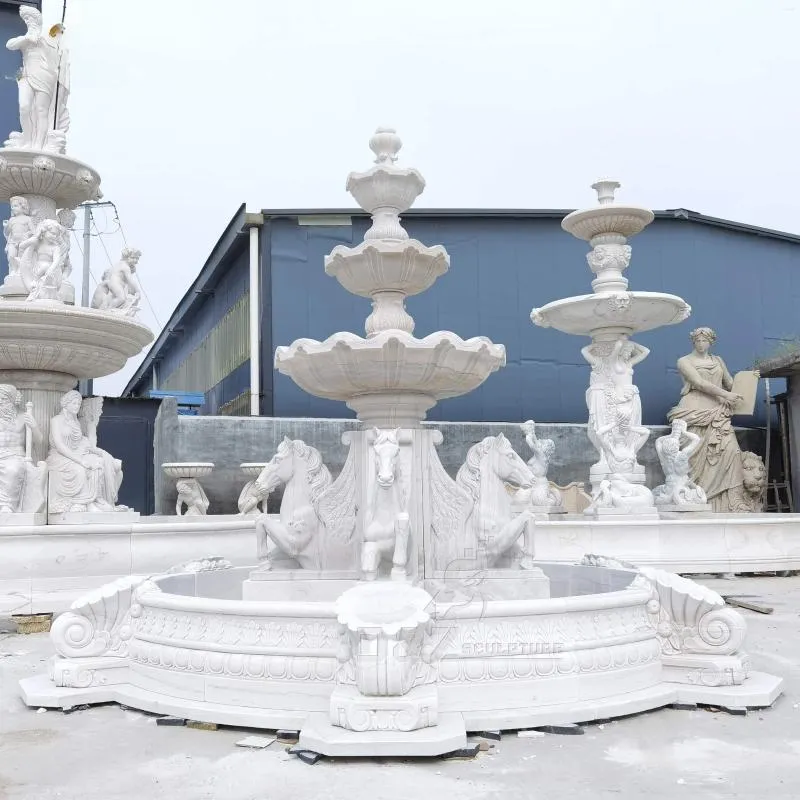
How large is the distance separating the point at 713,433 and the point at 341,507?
1079cm

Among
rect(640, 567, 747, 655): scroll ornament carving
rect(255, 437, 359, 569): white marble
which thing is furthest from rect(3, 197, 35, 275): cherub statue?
rect(640, 567, 747, 655): scroll ornament carving

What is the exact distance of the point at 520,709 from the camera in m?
4.34

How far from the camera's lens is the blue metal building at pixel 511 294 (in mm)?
16547

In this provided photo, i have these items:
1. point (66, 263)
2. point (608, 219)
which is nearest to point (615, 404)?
point (608, 219)

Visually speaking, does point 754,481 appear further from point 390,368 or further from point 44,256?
point 44,256

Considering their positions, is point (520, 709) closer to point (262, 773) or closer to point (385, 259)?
point (262, 773)

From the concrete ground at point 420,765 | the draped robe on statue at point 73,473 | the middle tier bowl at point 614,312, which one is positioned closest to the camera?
the concrete ground at point 420,765

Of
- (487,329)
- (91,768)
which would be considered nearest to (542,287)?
(487,329)

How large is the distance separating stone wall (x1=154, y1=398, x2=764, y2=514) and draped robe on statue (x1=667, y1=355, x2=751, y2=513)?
2.23 m

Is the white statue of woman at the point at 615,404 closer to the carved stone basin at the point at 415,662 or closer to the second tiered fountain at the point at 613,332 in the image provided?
the second tiered fountain at the point at 613,332

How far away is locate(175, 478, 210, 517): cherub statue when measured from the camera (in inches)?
519

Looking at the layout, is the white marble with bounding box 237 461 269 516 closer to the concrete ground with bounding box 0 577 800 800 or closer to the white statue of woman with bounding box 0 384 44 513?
the white statue of woman with bounding box 0 384 44 513

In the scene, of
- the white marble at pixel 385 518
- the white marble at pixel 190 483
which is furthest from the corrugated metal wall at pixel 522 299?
the white marble at pixel 385 518

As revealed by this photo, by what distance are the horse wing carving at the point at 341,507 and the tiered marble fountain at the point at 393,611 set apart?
1cm
